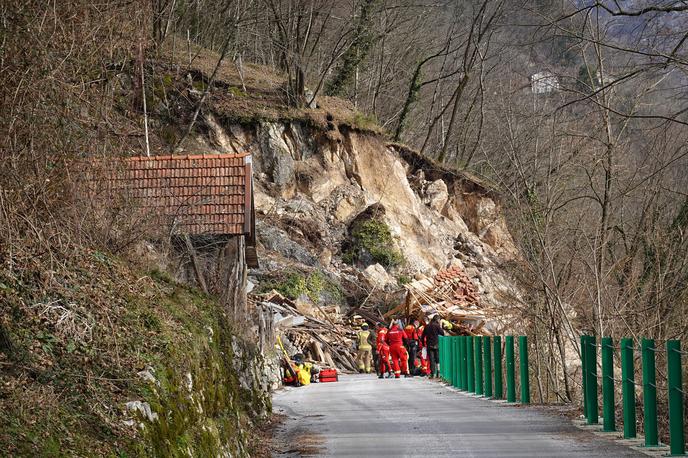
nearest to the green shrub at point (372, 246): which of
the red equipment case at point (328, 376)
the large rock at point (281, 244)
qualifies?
the large rock at point (281, 244)

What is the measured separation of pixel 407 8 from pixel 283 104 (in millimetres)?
9233

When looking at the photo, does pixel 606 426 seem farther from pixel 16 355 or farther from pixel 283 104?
pixel 283 104

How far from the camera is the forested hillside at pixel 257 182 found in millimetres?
7152

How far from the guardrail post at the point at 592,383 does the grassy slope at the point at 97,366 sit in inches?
215

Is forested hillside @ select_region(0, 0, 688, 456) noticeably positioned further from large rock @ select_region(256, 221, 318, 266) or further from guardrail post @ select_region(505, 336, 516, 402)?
guardrail post @ select_region(505, 336, 516, 402)

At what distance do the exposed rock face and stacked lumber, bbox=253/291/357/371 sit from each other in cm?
316

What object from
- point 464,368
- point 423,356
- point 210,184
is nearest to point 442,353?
point 423,356

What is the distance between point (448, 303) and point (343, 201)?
7.69m

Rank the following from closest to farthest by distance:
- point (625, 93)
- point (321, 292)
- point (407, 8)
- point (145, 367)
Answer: point (145, 367)
point (625, 93)
point (321, 292)
point (407, 8)

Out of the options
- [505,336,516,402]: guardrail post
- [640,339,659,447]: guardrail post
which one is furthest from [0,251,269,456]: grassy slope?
[505,336,516,402]: guardrail post

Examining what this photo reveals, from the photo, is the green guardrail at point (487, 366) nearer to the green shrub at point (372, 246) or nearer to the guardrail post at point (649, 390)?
the guardrail post at point (649, 390)

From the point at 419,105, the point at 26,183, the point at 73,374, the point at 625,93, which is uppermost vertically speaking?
the point at 419,105

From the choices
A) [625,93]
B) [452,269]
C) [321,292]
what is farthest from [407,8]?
[625,93]

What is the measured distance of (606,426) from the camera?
1246cm
